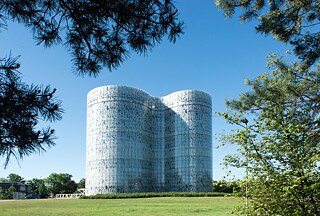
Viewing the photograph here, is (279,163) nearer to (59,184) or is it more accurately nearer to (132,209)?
(132,209)

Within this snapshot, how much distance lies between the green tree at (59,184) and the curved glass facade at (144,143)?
17.2m

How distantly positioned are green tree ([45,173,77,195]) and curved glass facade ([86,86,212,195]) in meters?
17.2

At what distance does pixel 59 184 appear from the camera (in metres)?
83.5

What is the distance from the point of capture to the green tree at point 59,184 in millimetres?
82500

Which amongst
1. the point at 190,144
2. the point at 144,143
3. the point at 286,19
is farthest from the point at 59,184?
the point at 286,19

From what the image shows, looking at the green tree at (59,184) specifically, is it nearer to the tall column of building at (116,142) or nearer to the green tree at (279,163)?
the tall column of building at (116,142)

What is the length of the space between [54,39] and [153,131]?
234 ft

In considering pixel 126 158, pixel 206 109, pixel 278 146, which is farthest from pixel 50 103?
pixel 206 109

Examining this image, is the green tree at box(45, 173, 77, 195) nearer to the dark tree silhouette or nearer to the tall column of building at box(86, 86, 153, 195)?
the tall column of building at box(86, 86, 153, 195)

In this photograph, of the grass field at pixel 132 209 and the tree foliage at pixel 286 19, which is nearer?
the tree foliage at pixel 286 19

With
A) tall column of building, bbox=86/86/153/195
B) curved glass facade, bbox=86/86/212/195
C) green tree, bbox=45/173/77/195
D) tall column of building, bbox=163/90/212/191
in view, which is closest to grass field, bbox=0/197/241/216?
tall column of building, bbox=86/86/153/195

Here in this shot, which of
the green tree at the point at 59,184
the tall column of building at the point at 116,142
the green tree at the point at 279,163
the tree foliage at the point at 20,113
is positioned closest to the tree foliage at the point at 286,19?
the green tree at the point at 279,163

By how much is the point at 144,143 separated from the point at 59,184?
25.6 metres

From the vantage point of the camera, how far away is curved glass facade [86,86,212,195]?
67562mm
